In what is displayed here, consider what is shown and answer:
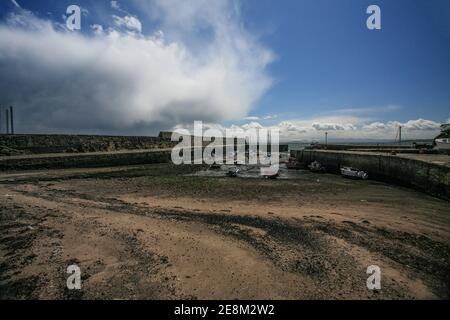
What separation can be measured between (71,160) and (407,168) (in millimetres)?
34273

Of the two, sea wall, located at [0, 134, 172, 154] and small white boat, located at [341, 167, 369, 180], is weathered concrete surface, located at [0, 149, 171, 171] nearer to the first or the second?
sea wall, located at [0, 134, 172, 154]

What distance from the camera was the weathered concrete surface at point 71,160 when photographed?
24.5 meters

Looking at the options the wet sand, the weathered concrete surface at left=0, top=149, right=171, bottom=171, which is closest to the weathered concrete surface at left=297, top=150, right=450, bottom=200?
the wet sand

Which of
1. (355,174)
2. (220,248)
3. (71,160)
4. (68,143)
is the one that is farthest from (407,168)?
Result: (68,143)

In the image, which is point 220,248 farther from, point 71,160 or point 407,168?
point 71,160

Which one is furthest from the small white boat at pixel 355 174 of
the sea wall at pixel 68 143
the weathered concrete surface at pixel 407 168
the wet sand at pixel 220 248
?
the sea wall at pixel 68 143

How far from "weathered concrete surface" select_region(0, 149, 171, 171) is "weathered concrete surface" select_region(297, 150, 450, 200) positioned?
2801cm

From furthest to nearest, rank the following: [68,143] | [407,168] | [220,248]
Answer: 1. [68,143]
2. [407,168]
3. [220,248]

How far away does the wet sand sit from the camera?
204 inches

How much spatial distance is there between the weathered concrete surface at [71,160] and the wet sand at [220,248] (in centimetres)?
1480

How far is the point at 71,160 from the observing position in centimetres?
2817
